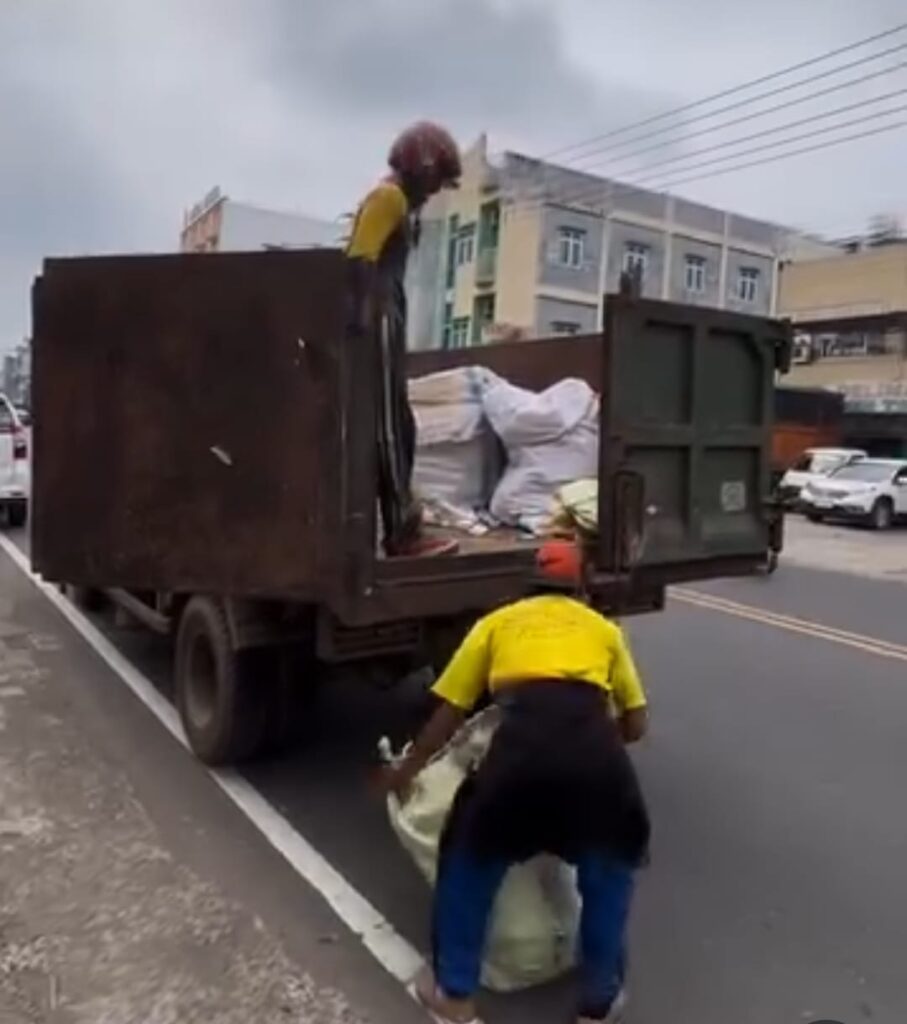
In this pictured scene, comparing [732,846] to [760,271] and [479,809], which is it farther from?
[760,271]

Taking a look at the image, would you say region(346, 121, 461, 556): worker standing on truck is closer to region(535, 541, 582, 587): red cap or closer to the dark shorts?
region(535, 541, 582, 587): red cap

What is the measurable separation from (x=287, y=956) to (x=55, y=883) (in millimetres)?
996

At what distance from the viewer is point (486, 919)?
3.08 m

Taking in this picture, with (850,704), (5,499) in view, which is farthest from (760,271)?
(850,704)

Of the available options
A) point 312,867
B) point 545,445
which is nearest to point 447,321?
point 545,445

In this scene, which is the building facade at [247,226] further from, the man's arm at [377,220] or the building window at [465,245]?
the man's arm at [377,220]

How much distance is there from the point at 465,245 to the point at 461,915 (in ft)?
151

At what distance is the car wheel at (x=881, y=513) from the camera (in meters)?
25.7

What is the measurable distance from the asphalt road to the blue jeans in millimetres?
203

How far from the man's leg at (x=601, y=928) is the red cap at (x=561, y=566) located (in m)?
0.77

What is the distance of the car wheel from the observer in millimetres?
25688

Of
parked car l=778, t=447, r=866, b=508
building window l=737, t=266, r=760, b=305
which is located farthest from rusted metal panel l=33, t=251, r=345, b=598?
building window l=737, t=266, r=760, b=305

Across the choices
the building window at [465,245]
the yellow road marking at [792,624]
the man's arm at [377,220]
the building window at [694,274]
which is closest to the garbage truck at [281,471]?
the man's arm at [377,220]

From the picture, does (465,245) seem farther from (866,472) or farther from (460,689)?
(460,689)
